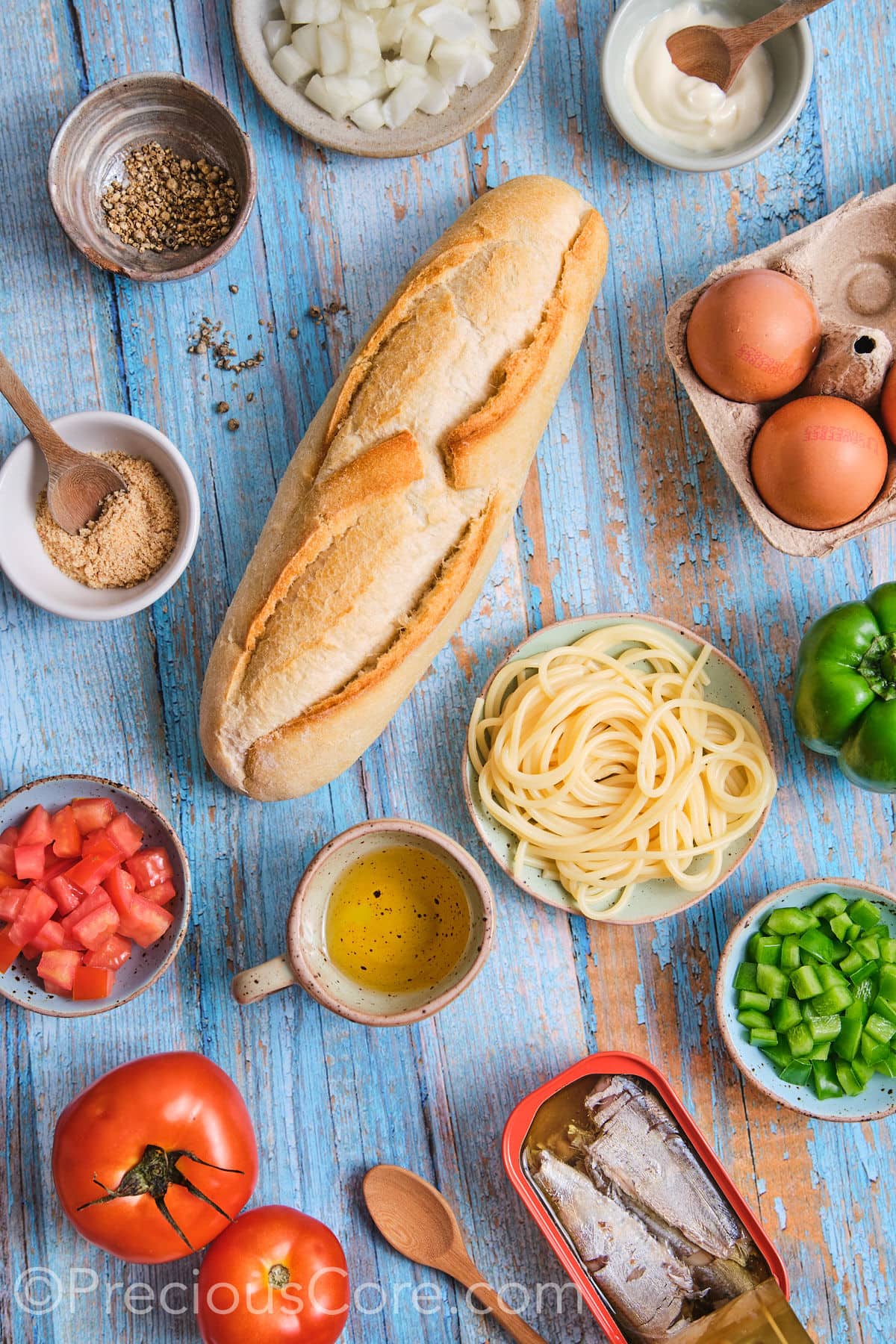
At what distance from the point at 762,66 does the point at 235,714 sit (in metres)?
1.90

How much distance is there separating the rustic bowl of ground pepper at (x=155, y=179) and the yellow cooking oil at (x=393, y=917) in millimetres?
1441

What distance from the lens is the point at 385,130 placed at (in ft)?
7.36

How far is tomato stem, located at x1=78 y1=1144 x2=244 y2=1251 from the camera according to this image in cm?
197

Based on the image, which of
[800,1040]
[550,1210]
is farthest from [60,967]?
[800,1040]

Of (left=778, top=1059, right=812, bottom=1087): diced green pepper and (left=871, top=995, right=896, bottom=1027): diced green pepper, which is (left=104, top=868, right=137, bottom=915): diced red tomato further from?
(left=871, top=995, right=896, bottom=1027): diced green pepper

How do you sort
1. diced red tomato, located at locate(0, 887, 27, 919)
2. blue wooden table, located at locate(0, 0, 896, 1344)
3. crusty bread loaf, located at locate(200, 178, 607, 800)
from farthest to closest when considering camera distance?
blue wooden table, located at locate(0, 0, 896, 1344) < diced red tomato, located at locate(0, 887, 27, 919) < crusty bread loaf, located at locate(200, 178, 607, 800)

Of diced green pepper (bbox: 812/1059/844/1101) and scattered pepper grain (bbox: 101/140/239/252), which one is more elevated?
scattered pepper grain (bbox: 101/140/239/252)

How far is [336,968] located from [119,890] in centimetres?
51

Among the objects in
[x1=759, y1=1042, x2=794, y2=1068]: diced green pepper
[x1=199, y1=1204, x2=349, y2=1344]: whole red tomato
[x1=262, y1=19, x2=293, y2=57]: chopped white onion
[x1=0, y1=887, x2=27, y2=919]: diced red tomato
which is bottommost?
[x1=199, y1=1204, x2=349, y2=1344]: whole red tomato

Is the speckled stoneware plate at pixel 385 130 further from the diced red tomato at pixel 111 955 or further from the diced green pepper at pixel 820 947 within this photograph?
the diced green pepper at pixel 820 947

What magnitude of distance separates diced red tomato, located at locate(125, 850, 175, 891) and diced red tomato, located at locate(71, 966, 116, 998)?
0.63 feet

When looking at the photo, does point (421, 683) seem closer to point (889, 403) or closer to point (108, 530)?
point (108, 530)

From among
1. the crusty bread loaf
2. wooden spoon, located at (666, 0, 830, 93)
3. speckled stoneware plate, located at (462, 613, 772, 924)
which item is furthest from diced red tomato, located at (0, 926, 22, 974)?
wooden spoon, located at (666, 0, 830, 93)

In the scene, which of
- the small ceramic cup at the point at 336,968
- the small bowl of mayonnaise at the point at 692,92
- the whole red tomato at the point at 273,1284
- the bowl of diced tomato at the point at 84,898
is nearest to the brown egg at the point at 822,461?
the small bowl of mayonnaise at the point at 692,92
